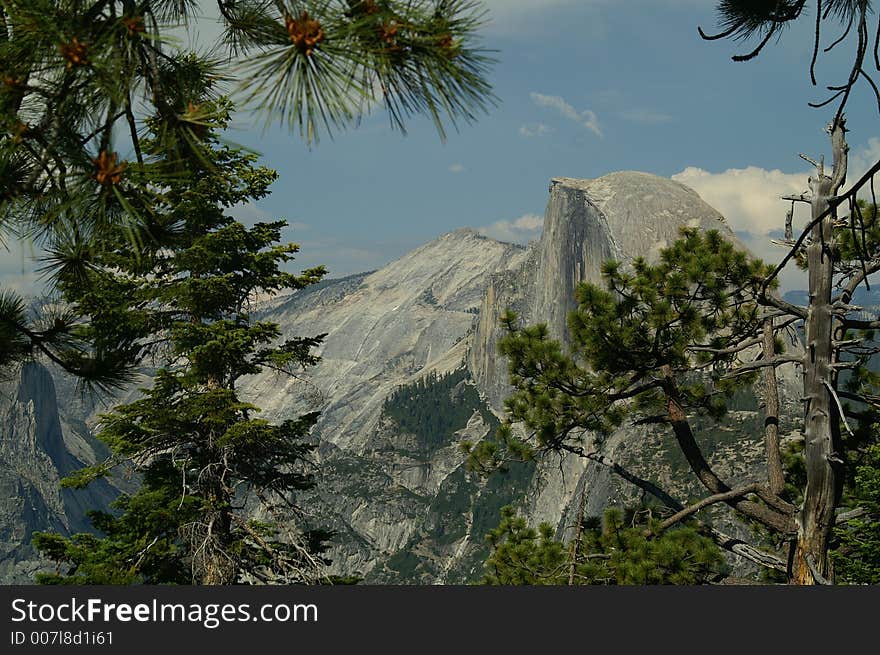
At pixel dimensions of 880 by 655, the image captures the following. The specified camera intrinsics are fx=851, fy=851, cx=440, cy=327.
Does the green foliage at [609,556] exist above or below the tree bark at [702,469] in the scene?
below

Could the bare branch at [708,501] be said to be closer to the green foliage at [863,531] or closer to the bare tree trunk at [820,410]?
the bare tree trunk at [820,410]

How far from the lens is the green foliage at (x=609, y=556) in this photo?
30.1ft

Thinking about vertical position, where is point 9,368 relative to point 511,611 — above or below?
above

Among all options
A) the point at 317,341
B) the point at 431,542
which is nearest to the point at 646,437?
the point at 431,542

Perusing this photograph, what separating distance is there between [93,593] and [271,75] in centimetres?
485

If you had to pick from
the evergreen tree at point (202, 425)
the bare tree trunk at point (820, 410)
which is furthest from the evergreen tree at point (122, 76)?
the evergreen tree at point (202, 425)

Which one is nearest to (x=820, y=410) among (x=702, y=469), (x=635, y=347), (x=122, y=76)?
(x=702, y=469)

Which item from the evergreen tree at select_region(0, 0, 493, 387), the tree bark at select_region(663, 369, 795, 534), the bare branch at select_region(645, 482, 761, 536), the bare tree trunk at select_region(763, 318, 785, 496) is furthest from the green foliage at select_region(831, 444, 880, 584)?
the evergreen tree at select_region(0, 0, 493, 387)

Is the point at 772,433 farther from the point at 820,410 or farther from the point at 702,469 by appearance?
the point at 820,410

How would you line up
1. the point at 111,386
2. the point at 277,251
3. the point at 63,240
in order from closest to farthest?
the point at 63,240, the point at 111,386, the point at 277,251

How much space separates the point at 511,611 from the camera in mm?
6496

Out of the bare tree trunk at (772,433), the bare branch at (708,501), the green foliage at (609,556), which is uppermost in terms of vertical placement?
the bare tree trunk at (772,433)

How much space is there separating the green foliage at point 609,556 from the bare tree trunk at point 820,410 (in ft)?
3.59

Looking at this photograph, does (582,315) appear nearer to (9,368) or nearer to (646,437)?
(9,368)
